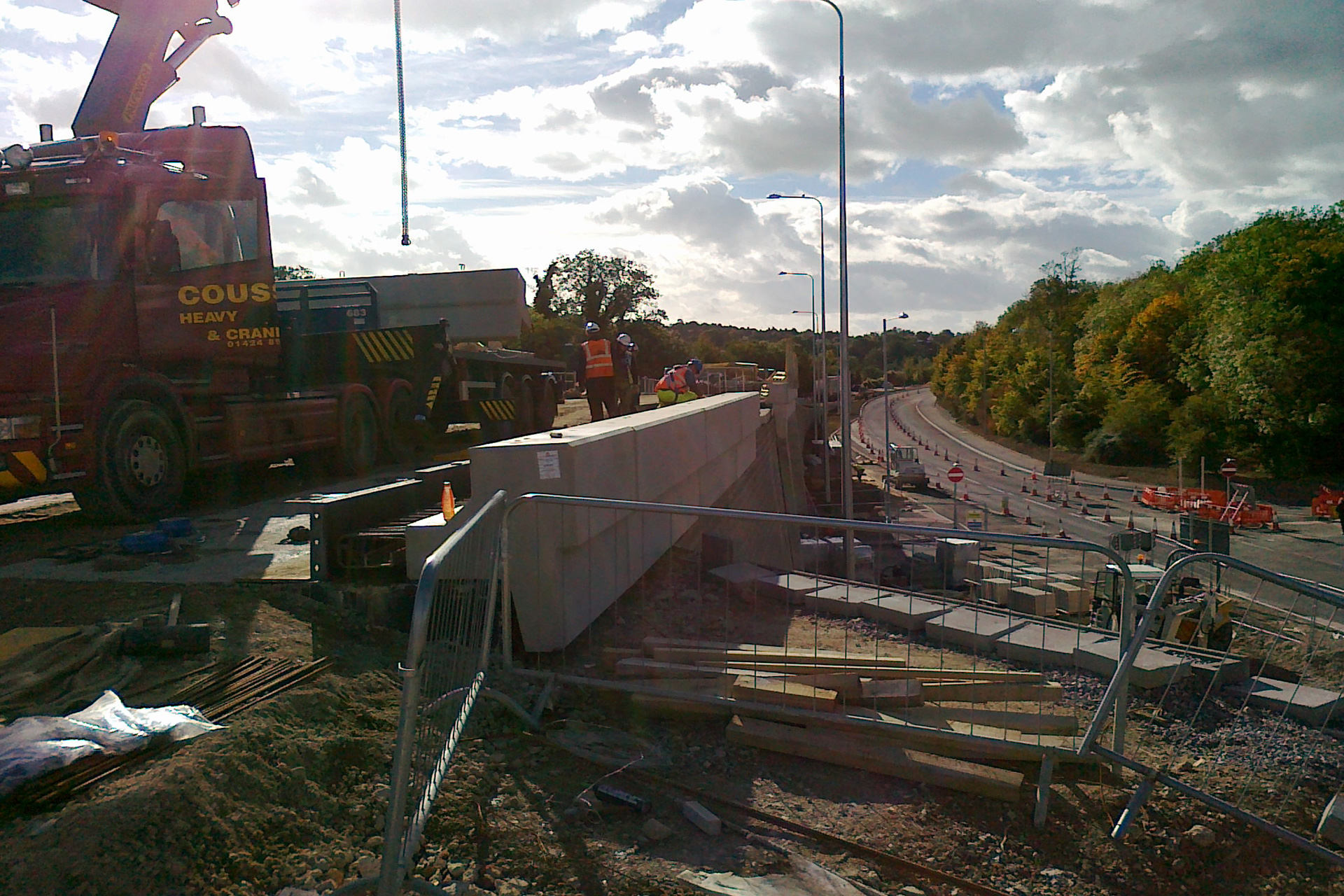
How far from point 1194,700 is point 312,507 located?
6032 millimetres

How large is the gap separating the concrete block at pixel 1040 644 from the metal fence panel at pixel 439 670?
12.8 ft

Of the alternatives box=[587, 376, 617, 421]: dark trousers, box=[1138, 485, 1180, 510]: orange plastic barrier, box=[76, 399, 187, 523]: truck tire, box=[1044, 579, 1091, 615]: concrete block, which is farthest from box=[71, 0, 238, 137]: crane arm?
box=[1138, 485, 1180, 510]: orange plastic barrier

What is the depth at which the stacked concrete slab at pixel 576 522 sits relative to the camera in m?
5.79

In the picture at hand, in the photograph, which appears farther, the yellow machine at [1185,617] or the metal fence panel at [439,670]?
the yellow machine at [1185,617]

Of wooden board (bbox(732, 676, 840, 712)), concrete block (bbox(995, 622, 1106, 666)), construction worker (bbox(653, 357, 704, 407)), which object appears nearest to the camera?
wooden board (bbox(732, 676, 840, 712))

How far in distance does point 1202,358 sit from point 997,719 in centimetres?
6594

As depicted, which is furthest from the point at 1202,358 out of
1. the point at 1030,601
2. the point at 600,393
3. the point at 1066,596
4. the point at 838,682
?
the point at 838,682

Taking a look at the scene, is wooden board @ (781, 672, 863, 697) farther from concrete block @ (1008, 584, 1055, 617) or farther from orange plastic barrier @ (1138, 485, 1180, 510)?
orange plastic barrier @ (1138, 485, 1180, 510)

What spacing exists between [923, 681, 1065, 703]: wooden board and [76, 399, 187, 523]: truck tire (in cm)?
673

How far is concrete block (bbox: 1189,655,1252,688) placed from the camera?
6.73 m

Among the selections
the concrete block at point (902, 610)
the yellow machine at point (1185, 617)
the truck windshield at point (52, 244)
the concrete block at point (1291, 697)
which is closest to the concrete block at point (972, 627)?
the concrete block at point (902, 610)

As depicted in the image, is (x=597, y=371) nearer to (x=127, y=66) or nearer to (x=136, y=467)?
(x=127, y=66)

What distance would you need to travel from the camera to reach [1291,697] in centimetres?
589

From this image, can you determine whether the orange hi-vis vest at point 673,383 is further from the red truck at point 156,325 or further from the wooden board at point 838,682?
the wooden board at point 838,682
